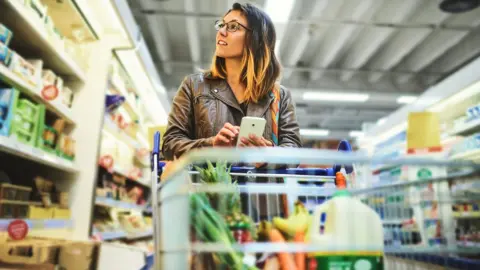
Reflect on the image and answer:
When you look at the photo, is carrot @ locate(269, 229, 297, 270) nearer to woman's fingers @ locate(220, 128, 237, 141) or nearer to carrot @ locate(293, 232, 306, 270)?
carrot @ locate(293, 232, 306, 270)

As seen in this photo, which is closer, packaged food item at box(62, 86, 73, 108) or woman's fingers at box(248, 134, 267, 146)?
woman's fingers at box(248, 134, 267, 146)

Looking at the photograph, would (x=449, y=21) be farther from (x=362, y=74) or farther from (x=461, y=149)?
(x=461, y=149)

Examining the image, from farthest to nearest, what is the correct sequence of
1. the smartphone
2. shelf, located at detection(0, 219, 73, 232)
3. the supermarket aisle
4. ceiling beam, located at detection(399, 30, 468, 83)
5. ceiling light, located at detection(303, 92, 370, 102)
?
ceiling light, located at detection(303, 92, 370, 102), ceiling beam, located at detection(399, 30, 468, 83), shelf, located at detection(0, 219, 73, 232), the smartphone, the supermarket aisle

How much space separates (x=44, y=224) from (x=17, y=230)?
527 mm

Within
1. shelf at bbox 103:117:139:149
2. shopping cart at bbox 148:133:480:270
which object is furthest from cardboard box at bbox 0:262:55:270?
shelf at bbox 103:117:139:149

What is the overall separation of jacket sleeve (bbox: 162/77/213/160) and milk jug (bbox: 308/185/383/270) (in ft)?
2.30

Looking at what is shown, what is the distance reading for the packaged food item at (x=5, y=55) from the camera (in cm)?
203

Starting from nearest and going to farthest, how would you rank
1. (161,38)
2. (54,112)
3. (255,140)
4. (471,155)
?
1. (255,140)
2. (54,112)
3. (471,155)
4. (161,38)

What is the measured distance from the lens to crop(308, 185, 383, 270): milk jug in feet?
Result: 2.83

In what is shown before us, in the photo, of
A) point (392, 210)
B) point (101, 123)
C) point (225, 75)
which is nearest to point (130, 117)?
point (101, 123)

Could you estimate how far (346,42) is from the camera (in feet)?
25.0

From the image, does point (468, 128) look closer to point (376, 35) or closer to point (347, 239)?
point (376, 35)

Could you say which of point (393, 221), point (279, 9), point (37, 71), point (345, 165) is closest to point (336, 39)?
point (279, 9)

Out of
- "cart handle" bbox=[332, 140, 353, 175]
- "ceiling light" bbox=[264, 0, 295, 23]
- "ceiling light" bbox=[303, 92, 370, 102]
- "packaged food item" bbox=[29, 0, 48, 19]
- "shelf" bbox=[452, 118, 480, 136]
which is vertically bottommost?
"cart handle" bbox=[332, 140, 353, 175]
